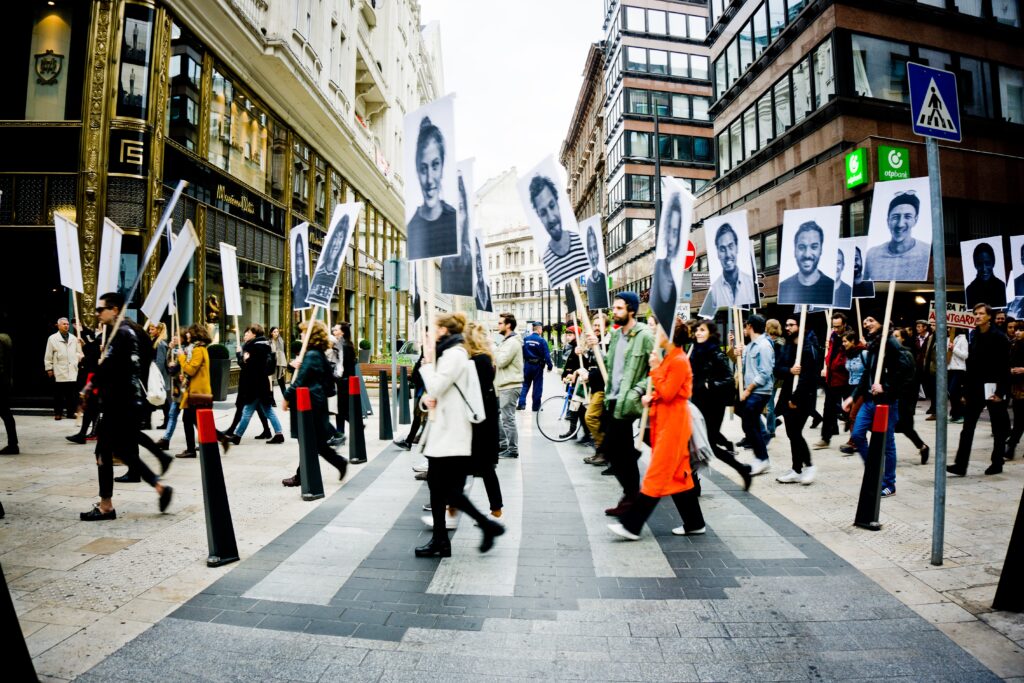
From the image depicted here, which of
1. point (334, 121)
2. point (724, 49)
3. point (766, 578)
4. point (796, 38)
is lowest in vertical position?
point (766, 578)

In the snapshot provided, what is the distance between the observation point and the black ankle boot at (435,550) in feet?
15.8

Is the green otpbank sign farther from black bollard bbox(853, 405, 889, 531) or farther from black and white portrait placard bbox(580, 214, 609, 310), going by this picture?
black bollard bbox(853, 405, 889, 531)

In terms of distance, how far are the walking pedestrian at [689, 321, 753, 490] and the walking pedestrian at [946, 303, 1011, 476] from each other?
2.73m

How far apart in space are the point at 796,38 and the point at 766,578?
79.3 feet

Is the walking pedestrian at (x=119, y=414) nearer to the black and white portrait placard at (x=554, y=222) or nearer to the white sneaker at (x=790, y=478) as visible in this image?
the black and white portrait placard at (x=554, y=222)

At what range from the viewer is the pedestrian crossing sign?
4688mm

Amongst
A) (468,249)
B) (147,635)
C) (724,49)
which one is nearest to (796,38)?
(724,49)

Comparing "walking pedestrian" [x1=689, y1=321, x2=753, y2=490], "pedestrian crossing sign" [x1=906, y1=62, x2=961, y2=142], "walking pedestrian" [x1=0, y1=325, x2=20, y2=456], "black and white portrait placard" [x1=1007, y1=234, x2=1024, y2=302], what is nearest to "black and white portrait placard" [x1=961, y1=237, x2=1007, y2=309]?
"black and white portrait placard" [x1=1007, y1=234, x2=1024, y2=302]

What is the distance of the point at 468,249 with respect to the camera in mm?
8492

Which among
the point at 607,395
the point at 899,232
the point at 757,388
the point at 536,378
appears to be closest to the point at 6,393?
the point at 607,395

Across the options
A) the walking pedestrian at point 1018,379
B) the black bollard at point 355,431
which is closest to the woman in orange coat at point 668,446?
the black bollard at point 355,431

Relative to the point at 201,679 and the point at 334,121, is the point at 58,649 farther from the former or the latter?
the point at 334,121

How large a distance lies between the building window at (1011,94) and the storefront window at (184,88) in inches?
1012

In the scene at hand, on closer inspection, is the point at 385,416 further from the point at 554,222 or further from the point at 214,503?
the point at 214,503
